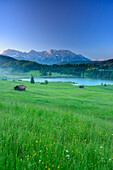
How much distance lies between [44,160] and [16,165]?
2.51 feet

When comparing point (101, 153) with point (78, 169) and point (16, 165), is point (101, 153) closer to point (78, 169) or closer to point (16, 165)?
point (78, 169)

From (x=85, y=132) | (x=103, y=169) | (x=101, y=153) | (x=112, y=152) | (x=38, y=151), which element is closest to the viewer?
(x=103, y=169)

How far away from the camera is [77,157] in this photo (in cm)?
362

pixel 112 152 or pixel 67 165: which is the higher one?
pixel 67 165

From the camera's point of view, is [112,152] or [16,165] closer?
[16,165]

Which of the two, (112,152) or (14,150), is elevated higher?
(14,150)

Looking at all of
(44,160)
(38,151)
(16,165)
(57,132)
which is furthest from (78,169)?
(57,132)

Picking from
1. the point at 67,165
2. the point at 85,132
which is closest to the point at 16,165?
the point at 67,165

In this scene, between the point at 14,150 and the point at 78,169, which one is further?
the point at 14,150

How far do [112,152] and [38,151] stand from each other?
2675 mm

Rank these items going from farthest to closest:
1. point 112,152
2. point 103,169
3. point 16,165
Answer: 1. point 112,152
2. point 103,169
3. point 16,165

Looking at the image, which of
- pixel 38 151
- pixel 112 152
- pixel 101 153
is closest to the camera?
pixel 38 151

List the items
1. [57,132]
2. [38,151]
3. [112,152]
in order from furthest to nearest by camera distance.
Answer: [57,132], [112,152], [38,151]

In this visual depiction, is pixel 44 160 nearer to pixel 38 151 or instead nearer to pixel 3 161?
pixel 38 151
